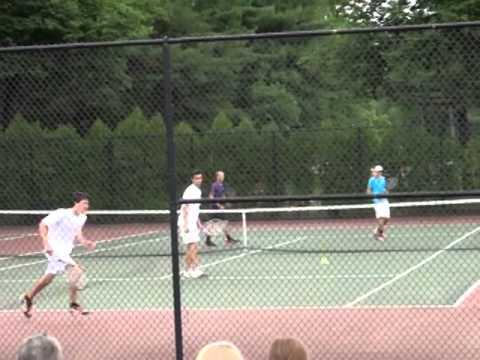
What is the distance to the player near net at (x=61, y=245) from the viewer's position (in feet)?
40.5

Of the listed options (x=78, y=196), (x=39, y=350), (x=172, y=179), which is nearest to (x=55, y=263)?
(x=78, y=196)

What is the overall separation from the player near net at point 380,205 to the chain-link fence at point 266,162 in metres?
0.17

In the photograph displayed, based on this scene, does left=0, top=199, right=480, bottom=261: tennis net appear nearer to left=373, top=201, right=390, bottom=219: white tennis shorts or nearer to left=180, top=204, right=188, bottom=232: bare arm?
left=373, top=201, right=390, bottom=219: white tennis shorts

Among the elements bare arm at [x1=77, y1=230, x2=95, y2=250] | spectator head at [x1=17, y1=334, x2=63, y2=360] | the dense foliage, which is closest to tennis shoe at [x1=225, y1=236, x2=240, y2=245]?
the dense foliage

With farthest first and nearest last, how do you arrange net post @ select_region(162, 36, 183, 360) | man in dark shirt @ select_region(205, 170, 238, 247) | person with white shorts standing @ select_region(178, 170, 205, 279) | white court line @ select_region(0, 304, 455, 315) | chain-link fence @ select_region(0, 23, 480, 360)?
1. man in dark shirt @ select_region(205, 170, 238, 247)
2. person with white shorts standing @ select_region(178, 170, 205, 279)
3. white court line @ select_region(0, 304, 455, 315)
4. chain-link fence @ select_region(0, 23, 480, 360)
5. net post @ select_region(162, 36, 183, 360)

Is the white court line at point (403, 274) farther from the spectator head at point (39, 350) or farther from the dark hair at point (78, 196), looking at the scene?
the spectator head at point (39, 350)

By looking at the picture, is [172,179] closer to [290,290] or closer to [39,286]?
[39,286]

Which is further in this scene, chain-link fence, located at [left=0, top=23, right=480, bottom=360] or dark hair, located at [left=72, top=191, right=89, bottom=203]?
dark hair, located at [left=72, top=191, right=89, bottom=203]

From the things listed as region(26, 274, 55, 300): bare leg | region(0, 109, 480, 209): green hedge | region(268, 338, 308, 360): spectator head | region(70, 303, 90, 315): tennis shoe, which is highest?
region(0, 109, 480, 209): green hedge

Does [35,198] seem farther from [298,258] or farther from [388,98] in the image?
[298,258]

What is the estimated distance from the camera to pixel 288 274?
54.0 ft

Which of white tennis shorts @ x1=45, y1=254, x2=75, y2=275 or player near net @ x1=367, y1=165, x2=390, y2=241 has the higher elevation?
player near net @ x1=367, y1=165, x2=390, y2=241

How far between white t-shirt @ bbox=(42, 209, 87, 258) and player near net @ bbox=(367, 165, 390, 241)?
403cm

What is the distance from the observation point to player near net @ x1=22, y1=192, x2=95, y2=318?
40.5 feet
